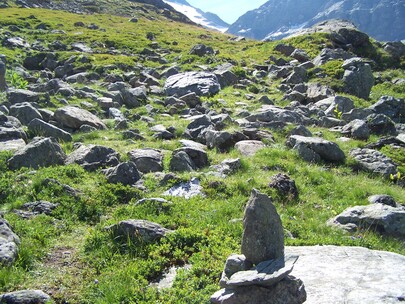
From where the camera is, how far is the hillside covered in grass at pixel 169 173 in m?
8.70

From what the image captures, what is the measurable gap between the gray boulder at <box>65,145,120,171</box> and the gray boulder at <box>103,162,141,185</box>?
69 centimetres

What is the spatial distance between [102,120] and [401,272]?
16.6 metres

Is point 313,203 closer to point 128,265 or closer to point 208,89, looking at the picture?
point 128,265

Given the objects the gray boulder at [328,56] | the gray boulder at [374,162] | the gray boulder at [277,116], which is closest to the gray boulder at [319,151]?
the gray boulder at [374,162]

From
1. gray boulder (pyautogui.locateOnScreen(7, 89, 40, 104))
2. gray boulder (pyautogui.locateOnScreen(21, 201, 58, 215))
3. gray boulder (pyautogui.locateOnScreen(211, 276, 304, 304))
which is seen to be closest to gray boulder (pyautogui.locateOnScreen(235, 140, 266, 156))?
gray boulder (pyautogui.locateOnScreen(21, 201, 58, 215))

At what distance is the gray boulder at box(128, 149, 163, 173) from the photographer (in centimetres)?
1469

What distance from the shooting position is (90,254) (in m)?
9.20

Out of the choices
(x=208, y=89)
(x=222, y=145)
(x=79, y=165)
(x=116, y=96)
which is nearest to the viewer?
(x=79, y=165)

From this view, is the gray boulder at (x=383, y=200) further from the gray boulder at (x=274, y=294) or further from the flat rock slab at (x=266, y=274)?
the gray boulder at (x=274, y=294)

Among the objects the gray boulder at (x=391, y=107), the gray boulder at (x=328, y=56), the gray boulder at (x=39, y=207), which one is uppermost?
the gray boulder at (x=328, y=56)

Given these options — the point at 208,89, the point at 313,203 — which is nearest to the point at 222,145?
the point at 313,203

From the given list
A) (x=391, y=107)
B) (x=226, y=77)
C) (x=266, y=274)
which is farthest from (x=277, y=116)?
(x=266, y=274)

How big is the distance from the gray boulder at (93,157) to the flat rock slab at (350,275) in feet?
25.0

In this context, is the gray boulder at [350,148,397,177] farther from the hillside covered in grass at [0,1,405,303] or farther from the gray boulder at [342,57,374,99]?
the gray boulder at [342,57,374,99]
